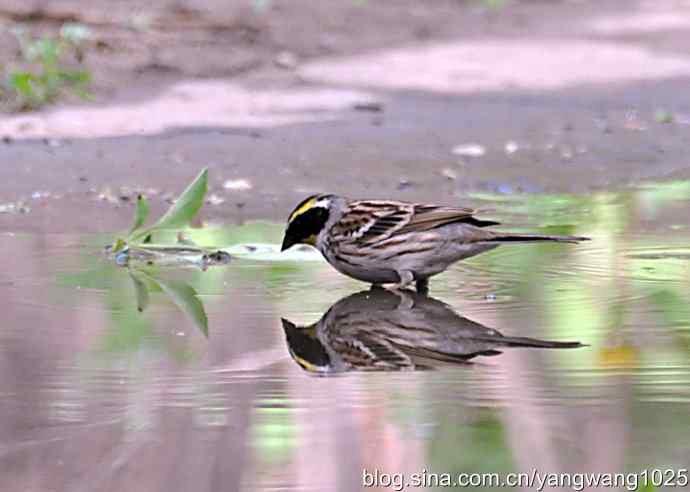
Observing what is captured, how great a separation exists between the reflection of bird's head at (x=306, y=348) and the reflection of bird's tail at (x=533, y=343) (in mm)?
648

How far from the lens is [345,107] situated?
12086 mm

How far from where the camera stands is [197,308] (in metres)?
6.60

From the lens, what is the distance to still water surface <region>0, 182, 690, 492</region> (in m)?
4.47

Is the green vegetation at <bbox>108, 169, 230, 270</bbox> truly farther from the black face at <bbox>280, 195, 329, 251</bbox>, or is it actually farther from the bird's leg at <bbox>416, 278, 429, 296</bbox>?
the bird's leg at <bbox>416, 278, 429, 296</bbox>

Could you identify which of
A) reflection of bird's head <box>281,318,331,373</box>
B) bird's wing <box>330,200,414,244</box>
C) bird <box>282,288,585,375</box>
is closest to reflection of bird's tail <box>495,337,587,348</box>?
bird <box>282,288,585,375</box>

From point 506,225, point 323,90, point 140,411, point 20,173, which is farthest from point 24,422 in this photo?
point 323,90

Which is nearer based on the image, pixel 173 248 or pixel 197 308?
pixel 197 308

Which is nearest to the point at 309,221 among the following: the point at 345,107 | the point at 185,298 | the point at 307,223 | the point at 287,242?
the point at 307,223

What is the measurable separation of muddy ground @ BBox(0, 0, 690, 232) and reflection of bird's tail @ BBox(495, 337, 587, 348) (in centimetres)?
332

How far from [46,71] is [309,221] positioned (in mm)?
5095

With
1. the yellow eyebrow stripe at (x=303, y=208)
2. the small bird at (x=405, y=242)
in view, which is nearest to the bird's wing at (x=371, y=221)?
the small bird at (x=405, y=242)

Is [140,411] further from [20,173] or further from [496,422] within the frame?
[20,173]

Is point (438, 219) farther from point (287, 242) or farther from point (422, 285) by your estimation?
point (287, 242)

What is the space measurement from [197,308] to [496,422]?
2.10m
